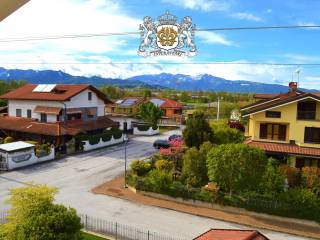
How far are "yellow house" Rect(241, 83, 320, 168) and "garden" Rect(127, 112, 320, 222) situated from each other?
91.9 inches

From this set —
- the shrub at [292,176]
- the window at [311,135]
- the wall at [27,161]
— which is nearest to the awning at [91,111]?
the wall at [27,161]

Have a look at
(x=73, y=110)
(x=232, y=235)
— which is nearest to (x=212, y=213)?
(x=232, y=235)

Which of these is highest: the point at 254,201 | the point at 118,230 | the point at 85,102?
the point at 85,102

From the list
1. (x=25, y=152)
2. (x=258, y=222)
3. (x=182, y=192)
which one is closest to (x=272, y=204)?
(x=258, y=222)

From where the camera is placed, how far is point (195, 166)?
24500 mm

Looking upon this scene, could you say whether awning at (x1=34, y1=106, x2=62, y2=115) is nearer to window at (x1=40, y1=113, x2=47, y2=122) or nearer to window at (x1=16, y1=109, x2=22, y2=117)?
window at (x1=40, y1=113, x2=47, y2=122)

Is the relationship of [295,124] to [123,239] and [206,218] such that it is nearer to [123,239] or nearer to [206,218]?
[206,218]

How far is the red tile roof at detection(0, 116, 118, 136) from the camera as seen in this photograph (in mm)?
37656

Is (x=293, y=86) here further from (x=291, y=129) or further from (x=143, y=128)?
(x=143, y=128)

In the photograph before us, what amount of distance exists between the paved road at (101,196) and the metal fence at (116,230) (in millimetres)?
710

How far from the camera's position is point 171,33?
372 inches

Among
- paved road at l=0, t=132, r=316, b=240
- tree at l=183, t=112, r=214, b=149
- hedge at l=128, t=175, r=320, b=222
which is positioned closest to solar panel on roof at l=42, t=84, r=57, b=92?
paved road at l=0, t=132, r=316, b=240

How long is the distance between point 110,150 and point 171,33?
3055 cm

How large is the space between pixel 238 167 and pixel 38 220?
12.4 meters
